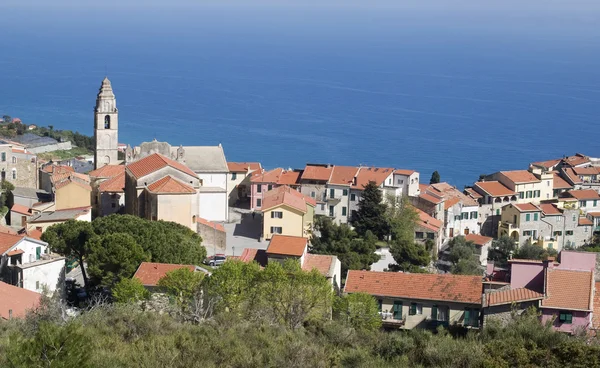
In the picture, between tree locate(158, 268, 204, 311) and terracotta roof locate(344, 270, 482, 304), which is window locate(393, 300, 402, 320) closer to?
terracotta roof locate(344, 270, 482, 304)

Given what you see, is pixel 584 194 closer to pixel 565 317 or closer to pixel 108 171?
pixel 108 171

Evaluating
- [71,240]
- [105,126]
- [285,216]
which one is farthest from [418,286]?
[105,126]

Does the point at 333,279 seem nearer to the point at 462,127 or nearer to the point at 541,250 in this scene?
the point at 541,250

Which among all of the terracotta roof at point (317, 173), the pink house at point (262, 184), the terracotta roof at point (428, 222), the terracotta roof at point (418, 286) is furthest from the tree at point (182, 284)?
the terracotta roof at point (317, 173)

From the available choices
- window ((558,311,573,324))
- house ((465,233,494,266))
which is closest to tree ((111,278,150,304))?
window ((558,311,573,324))

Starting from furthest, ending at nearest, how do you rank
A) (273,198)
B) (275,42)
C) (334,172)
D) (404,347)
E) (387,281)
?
(275,42) < (334,172) < (273,198) < (387,281) < (404,347)

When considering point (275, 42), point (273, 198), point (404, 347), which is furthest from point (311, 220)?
point (275, 42)

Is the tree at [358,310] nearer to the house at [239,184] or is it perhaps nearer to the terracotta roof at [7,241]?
the terracotta roof at [7,241]
